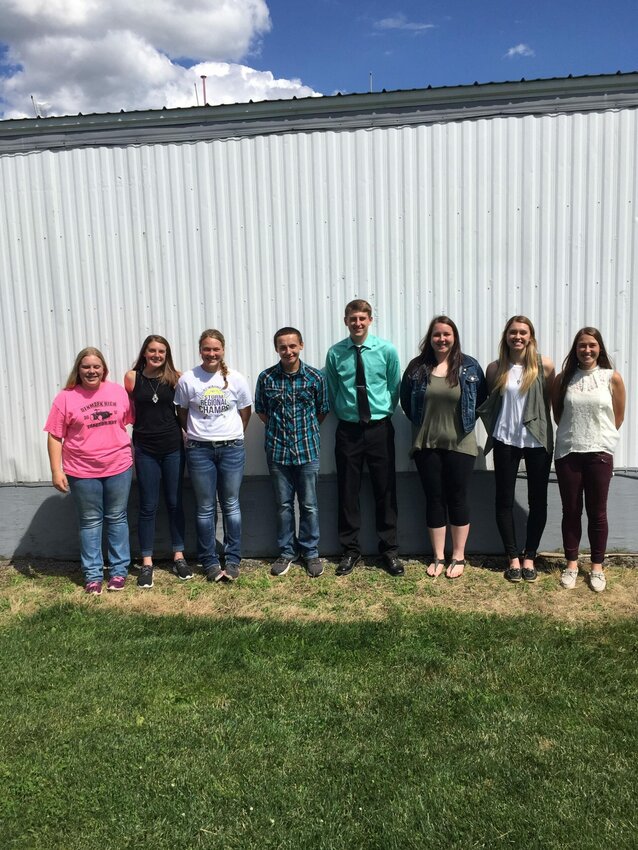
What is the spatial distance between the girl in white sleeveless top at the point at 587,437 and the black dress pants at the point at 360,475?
1.29 meters

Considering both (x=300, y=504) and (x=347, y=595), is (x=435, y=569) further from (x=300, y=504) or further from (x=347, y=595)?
(x=300, y=504)

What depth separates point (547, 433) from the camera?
16.3 feet

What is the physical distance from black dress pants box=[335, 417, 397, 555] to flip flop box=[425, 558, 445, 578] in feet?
1.04

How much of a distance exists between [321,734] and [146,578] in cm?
248

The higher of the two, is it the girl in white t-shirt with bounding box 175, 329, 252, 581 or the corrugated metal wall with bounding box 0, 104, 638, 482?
the corrugated metal wall with bounding box 0, 104, 638, 482

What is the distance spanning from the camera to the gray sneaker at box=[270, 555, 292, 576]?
17.6 ft

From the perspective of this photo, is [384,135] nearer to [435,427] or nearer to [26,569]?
[435,427]

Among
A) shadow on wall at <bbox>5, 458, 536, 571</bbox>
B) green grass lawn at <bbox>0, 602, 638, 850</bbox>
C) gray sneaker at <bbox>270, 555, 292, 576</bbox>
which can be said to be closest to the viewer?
green grass lawn at <bbox>0, 602, 638, 850</bbox>

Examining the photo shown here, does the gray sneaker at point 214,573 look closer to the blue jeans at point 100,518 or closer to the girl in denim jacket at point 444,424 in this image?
the blue jeans at point 100,518

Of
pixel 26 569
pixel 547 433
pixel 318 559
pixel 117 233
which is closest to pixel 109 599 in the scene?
pixel 26 569

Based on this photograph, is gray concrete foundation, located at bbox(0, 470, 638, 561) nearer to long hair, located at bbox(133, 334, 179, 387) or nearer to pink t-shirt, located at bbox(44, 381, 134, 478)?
pink t-shirt, located at bbox(44, 381, 134, 478)

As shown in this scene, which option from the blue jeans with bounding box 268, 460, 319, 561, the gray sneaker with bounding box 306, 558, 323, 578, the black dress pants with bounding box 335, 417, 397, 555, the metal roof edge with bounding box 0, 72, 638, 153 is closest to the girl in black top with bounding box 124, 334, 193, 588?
the blue jeans with bounding box 268, 460, 319, 561

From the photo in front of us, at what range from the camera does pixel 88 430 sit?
16.5 ft

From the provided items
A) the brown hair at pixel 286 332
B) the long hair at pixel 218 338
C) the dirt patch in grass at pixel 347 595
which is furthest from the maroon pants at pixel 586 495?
the long hair at pixel 218 338
